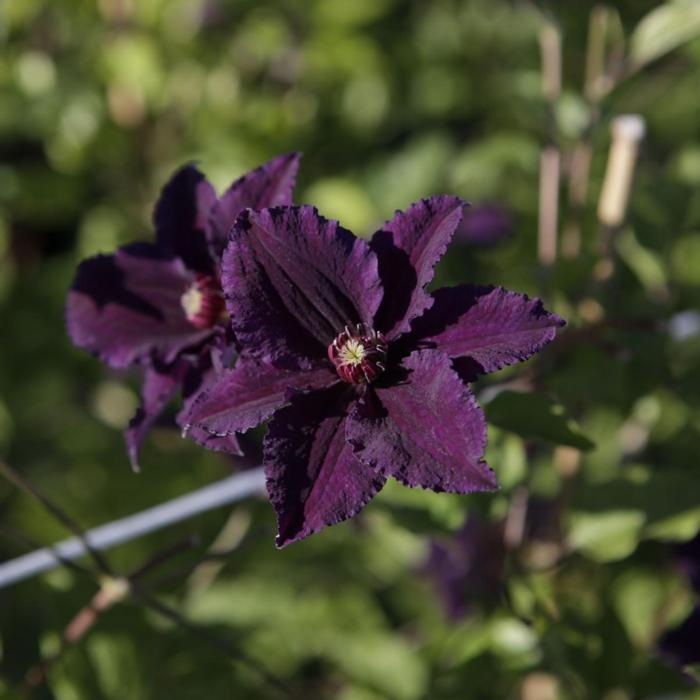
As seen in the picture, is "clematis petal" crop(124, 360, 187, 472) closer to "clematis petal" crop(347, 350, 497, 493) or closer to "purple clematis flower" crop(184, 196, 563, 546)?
"purple clematis flower" crop(184, 196, 563, 546)

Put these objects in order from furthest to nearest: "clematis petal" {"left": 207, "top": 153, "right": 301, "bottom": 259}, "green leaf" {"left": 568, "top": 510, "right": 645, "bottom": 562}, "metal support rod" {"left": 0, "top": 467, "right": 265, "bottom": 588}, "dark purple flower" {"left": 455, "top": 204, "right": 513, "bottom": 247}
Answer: "dark purple flower" {"left": 455, "top": 204, "right": 513, "bottom": 247}, "green leaf" {"left": 568, "top": 510, "right": 645, "bottom": 562}, "metal support rod" {"left": 0, "top": 467, "right": 265, "bottom": 588}, "clematis petal" {"left": 207, "top": 153, "right": 301, "bottom": 259}

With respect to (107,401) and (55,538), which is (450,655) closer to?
(55,538)

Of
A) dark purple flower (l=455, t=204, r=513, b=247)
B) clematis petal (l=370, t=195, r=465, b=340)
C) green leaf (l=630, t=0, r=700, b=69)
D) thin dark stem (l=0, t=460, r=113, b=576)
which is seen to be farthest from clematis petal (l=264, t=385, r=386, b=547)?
dark purple flower (l=455, t=204, r=513, b=247)

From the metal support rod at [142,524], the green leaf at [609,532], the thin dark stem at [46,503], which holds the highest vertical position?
the thin dark stem at [46,503]

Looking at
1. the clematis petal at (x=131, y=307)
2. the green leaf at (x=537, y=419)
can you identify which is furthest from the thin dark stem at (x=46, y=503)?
the green leaf at (x=537, y=419)

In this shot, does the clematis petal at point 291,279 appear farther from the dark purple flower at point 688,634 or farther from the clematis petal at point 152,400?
the dark purple flower at point 688,634
